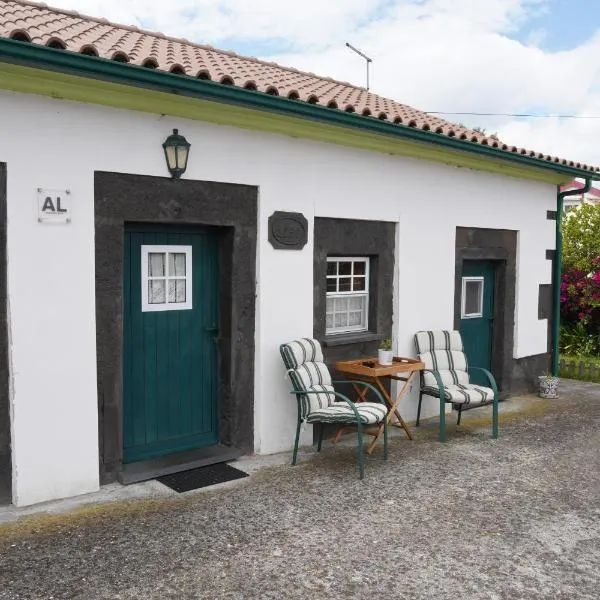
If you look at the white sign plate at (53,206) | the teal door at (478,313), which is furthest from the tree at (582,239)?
the white sign plate at (53,206)

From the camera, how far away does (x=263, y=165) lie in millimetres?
5777

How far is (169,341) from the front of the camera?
18.2ft

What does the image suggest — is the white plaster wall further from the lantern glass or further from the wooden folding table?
the wooden folding table

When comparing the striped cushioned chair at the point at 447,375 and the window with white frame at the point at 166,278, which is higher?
the window with white frame at the point at 166,278

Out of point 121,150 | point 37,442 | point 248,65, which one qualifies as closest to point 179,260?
point 121,150

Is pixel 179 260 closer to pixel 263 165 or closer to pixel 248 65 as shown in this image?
pixel 263 165

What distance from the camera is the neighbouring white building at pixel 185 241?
4473 millimetres

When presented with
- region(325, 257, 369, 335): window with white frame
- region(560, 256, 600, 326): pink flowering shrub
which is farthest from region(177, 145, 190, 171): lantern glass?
region(560, 256, 600, 326): pink flowering shrub

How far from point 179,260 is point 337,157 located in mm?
1992

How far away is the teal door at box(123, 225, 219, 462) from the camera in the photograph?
17.4 ft

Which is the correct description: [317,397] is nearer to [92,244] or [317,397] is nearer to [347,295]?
[347,295]

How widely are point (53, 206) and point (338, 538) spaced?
9.98 feet

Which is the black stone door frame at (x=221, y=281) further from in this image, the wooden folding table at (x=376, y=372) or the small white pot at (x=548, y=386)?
the small white pot at (x=548, y=386)

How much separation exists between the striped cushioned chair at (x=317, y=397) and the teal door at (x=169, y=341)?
2.50 feet
